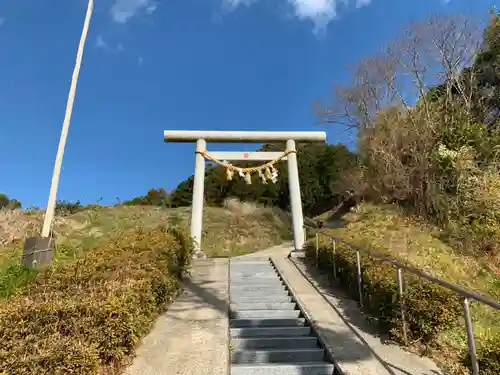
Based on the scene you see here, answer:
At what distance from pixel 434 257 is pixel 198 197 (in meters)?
6.77

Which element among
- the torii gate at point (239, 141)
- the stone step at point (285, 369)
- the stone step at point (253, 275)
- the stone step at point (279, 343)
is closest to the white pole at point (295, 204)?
the torii gate at point (239, 141)

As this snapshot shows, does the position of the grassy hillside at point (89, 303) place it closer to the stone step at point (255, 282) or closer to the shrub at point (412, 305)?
the stone step at point (255, 282)

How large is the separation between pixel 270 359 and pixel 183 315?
177 centimetres

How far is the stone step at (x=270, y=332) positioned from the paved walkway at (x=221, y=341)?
0.18 meters

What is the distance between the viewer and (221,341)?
4.57 meters

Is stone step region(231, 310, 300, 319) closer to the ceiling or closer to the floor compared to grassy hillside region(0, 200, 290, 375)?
closer to the floor

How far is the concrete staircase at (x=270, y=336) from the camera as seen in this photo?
404 centimetres

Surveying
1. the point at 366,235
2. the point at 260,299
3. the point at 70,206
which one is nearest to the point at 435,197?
the point at 366,235

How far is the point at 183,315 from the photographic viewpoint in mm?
5535

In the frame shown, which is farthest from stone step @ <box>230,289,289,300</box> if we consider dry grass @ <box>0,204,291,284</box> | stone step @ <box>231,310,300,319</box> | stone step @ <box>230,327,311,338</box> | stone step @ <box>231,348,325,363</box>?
dry grass @ <box>0,204,291,284</box>

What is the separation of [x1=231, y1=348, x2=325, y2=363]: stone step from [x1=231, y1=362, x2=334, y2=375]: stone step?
0.24m

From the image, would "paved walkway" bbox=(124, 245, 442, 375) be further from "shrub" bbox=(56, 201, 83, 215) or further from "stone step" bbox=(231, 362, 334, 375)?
"shrub" bbox=(56, 201, 83, 215)

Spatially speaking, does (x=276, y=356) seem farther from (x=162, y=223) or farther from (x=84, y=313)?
(x=162, y=223)

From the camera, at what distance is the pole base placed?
19.9 ft
